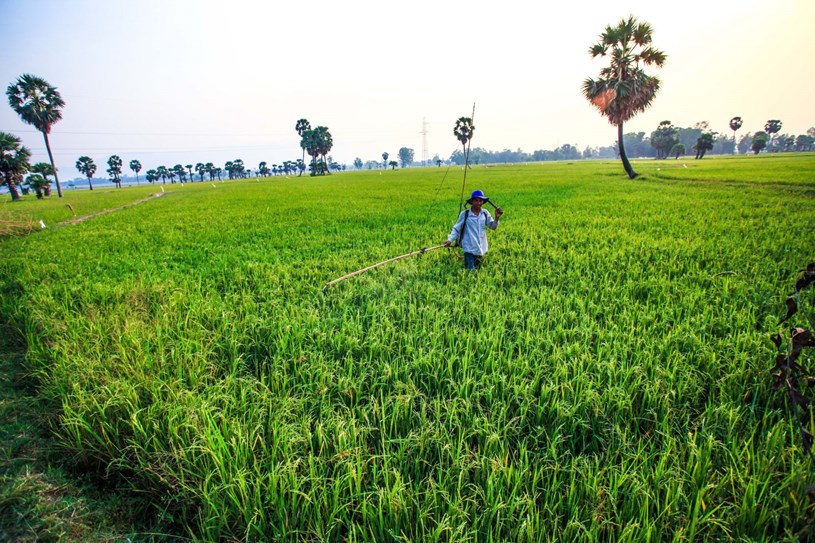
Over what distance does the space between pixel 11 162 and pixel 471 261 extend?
50.1m

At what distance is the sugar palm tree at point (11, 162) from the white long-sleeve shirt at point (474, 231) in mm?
49665

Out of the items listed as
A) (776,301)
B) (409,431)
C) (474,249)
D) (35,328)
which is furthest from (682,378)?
(35,328)

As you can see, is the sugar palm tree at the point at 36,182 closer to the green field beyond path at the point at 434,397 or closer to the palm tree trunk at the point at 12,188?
the palm tree trunk at the point at 12,188

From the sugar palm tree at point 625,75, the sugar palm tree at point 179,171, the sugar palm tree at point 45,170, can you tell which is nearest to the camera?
the sugar palm tree at point 625,75

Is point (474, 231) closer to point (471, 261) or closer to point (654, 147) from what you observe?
point (471, 261)

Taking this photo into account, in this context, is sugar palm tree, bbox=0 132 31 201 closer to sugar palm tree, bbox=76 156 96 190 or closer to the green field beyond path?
the green field beyond path

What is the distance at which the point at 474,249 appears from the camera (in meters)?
5.66

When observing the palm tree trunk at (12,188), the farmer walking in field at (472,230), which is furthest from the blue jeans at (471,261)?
the palm tree trunk at (12,188)

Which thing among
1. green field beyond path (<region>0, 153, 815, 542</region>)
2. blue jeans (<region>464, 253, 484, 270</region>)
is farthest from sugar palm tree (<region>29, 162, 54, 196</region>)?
blue jeans (<region>464, 253, 484, 270</region>)

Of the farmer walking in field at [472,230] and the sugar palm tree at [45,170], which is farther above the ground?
the sugar palm tree at [45,170]

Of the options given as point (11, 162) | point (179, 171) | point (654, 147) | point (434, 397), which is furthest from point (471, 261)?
point (179, 171)

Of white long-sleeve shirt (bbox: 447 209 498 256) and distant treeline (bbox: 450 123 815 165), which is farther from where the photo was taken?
distant treeline (bbox: 450 123 815 165)

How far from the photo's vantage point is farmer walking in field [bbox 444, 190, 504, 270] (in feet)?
18.2

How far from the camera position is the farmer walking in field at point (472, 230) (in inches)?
219
